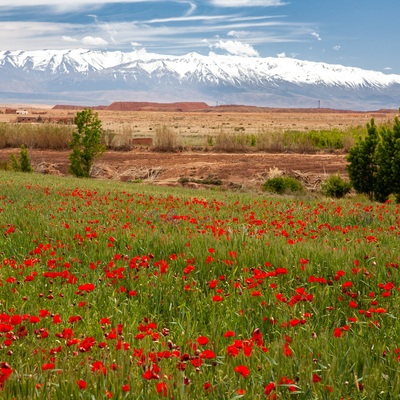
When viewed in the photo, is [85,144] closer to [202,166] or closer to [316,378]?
[202,166]

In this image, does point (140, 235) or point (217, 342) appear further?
point (140, 235)

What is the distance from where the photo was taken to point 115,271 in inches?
198

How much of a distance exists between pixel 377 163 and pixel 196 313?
17968mm

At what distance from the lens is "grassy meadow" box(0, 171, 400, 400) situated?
281cm

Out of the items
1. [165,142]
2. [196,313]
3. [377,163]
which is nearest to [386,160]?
[377,163]

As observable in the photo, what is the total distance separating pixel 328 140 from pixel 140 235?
40991 millimetres

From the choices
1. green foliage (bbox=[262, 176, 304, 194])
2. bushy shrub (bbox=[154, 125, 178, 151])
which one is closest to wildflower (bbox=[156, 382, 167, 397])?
green foliage (bbox=[262, 176, 304, 194])

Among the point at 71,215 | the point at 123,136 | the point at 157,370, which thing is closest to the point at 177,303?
the point at 157,370

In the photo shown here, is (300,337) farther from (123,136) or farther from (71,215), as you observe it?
(123,136)

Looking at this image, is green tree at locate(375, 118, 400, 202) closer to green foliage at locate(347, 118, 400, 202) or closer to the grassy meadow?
green foliage at locate(347, 118, 400, 202)

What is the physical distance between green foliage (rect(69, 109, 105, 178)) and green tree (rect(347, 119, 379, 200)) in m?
15.1

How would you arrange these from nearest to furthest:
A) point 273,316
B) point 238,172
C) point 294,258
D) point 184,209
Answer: point 273,316 → point 294,258 → point 184,209 → point 238,172

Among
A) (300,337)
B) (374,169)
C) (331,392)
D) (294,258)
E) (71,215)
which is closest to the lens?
(331,392)

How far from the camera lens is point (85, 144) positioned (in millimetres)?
31906
